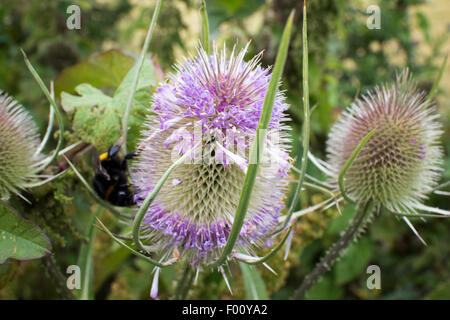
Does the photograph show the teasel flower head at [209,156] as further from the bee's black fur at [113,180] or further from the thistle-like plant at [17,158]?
the thistle-like plant at [17,158]

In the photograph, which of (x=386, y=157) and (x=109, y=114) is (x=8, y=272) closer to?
(x=109, y=114)

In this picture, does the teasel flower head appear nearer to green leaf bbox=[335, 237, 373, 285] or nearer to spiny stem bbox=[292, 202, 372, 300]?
spiny stem bbox=[292, 202, 372, 300]

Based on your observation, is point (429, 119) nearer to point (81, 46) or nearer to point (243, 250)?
point (243, 250)

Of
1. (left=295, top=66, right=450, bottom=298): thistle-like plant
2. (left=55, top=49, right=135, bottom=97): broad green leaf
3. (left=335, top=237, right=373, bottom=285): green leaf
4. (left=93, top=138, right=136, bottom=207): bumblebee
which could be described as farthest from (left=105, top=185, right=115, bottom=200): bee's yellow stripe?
(left=335, top=237, right=373, bottom=285): green leaf

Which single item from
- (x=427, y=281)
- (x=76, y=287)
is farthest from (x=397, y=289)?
(x=76, y=287)

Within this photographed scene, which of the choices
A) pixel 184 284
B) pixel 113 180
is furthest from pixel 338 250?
pixel 113 180

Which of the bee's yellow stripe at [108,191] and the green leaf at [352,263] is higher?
the bee's yellow stripe at [108,191]

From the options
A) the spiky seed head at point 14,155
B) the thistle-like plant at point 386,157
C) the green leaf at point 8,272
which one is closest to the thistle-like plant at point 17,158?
the spiky seed head at point 14,155
